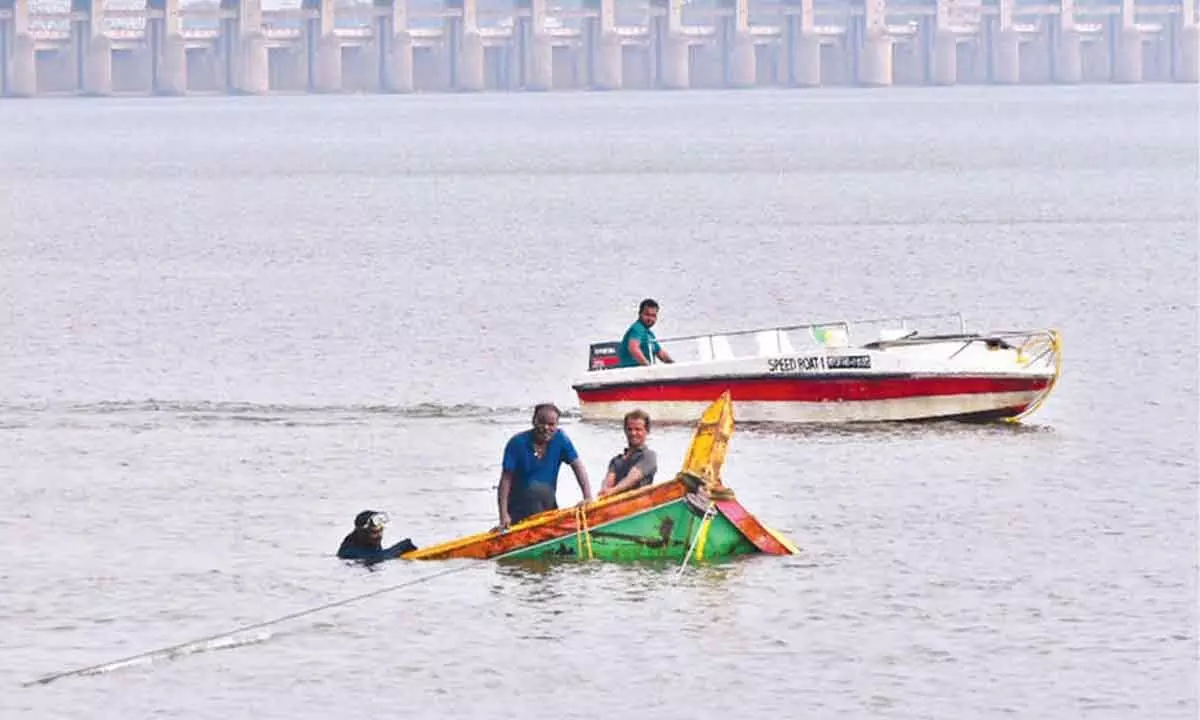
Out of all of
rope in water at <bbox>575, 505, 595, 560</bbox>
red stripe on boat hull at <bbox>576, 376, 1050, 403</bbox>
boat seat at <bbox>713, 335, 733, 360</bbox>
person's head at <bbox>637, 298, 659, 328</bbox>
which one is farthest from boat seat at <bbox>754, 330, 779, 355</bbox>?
rope in water at <bbox>575, 505, 595, 560</bbox>

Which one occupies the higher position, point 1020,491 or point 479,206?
point 479,206

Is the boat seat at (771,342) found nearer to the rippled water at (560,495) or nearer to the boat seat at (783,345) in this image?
the boat seat at (783,345)

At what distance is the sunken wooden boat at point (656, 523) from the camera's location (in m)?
27.9

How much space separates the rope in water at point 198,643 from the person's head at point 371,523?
89 cm

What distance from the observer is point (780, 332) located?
42.2 meters

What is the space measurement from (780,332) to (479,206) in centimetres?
8342

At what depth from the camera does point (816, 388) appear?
4091 cm

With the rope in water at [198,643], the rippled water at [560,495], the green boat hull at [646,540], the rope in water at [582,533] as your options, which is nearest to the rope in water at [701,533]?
the green boat hull at [646,540]

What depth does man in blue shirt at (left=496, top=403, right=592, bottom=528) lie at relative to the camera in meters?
28.0

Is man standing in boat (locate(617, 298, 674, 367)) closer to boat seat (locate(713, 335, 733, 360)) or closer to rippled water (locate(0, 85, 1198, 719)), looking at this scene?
boat seat (locate(713, 335, 733, 360))

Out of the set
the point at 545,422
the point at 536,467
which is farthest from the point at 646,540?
the point at 545,422

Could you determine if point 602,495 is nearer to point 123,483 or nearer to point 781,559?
point 781,559

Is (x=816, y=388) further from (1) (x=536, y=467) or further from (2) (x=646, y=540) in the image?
(1) (x=536, y=467)

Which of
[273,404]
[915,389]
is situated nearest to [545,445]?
[915,389]
